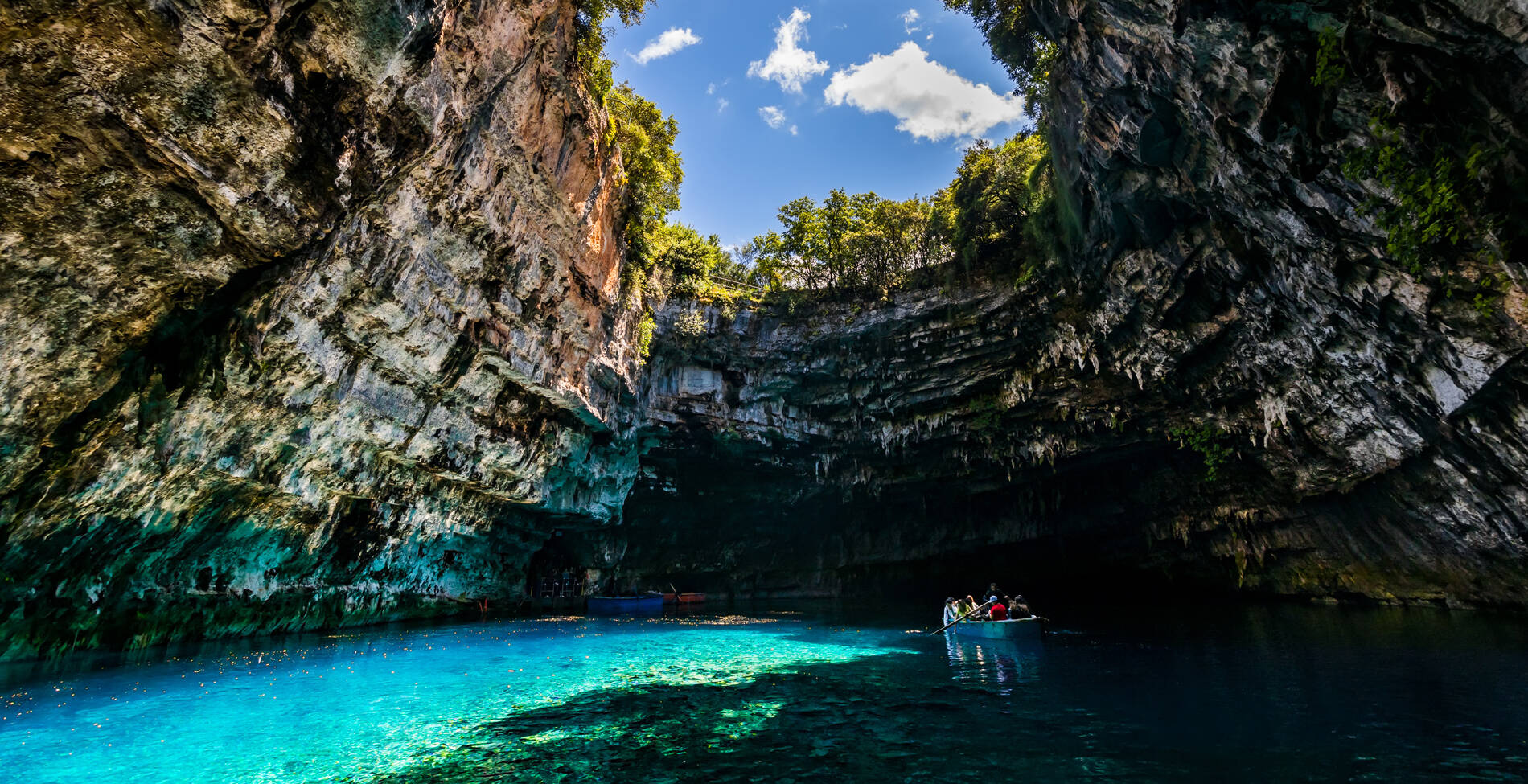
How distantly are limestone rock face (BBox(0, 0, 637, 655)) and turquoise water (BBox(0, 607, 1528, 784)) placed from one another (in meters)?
2.85

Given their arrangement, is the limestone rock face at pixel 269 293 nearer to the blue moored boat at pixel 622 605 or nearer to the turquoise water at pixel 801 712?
the turquoise water at pixel 801 712

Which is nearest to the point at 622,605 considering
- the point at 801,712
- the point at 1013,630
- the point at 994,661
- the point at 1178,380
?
the point at 1013,630

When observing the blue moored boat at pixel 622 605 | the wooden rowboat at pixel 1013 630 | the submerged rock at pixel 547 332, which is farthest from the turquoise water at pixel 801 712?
the blue moored boat at pixel 622 605

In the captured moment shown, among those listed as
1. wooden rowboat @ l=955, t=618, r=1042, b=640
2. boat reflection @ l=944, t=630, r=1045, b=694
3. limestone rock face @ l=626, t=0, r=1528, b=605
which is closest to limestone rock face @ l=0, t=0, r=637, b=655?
limestone rock face @ l=626, t=0, r=1528, b=605

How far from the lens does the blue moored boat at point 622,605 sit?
28.8 m

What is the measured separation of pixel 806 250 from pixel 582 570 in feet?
67.7

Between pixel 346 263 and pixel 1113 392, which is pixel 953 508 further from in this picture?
pixel 346 263

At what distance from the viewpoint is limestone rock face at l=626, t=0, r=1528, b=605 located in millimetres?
12422

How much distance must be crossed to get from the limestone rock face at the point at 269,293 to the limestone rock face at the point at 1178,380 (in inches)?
427

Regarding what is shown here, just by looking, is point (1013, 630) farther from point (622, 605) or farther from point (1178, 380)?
point (622, 605)

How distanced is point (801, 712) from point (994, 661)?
645 cm

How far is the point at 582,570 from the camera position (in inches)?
1271

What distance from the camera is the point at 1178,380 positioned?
21781mm

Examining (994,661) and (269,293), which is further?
(994,661)
